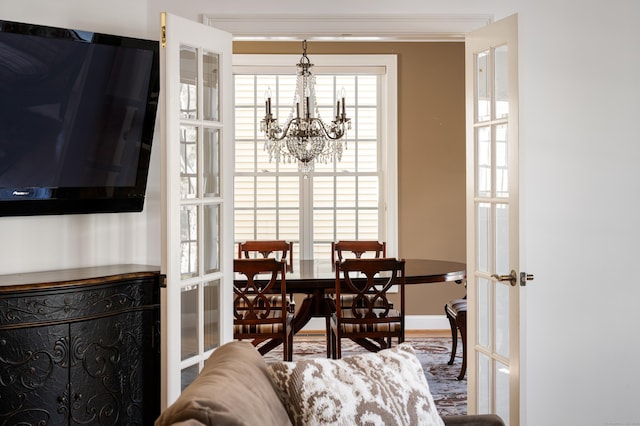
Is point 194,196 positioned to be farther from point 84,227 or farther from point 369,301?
point 369,301

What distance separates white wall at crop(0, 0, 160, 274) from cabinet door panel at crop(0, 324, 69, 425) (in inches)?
21.5

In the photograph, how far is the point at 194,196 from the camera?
3.68 metres

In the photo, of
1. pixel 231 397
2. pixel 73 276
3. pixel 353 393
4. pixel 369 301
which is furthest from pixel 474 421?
pixel 369 301

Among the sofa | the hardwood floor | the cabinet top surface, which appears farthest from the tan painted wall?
the sofa

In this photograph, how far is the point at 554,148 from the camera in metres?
3.99

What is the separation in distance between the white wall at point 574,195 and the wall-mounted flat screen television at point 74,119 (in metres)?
0.24

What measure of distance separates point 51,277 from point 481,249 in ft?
7.11

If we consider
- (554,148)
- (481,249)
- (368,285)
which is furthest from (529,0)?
(368,285)

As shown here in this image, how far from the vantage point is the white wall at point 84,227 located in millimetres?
3615

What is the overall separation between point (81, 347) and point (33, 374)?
0.24m

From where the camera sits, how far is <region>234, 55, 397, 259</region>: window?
7.34m

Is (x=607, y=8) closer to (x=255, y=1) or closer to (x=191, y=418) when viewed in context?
(x=255, y=1)

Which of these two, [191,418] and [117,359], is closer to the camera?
[191,418]

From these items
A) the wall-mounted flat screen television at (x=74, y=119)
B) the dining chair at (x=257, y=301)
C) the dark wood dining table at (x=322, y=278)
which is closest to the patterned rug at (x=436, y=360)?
the dark wood dining table at (x=322, y=278)
